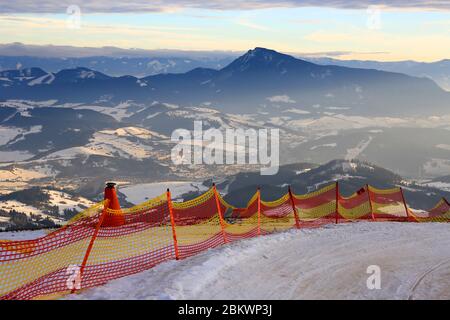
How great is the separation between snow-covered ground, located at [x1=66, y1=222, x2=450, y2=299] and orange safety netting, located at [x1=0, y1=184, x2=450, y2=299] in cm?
175

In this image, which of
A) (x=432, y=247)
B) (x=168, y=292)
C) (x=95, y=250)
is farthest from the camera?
(x=95, y=250)

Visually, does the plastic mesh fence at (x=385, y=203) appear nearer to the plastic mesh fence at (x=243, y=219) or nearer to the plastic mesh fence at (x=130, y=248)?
the plastic mesh fence at (x=243, y=219)

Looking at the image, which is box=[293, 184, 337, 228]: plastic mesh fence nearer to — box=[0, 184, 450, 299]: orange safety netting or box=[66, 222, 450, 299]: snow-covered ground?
box=[0, 184, 450, 299]: orange safety netting

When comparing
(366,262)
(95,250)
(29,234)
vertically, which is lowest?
(29,234)

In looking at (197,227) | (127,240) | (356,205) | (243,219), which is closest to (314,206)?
(356,205)

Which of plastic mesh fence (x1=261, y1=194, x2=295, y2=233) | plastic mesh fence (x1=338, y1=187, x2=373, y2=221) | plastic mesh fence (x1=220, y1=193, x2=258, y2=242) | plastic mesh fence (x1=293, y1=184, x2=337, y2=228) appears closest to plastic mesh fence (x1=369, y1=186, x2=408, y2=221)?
plastic mesh fence (x1=338, y1=187, x2=373, y2=221)

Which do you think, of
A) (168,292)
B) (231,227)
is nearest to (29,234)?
(231,227)

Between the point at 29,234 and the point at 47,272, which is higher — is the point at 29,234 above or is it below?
below

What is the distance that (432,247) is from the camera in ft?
67.6

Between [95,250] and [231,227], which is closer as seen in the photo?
[95,250]

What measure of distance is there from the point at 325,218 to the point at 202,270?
46.3ft

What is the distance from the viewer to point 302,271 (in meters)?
16.5

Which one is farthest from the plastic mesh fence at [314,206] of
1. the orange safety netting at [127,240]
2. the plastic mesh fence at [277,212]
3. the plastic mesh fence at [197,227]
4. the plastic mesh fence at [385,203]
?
the plastic mesh fence at [197,227]
